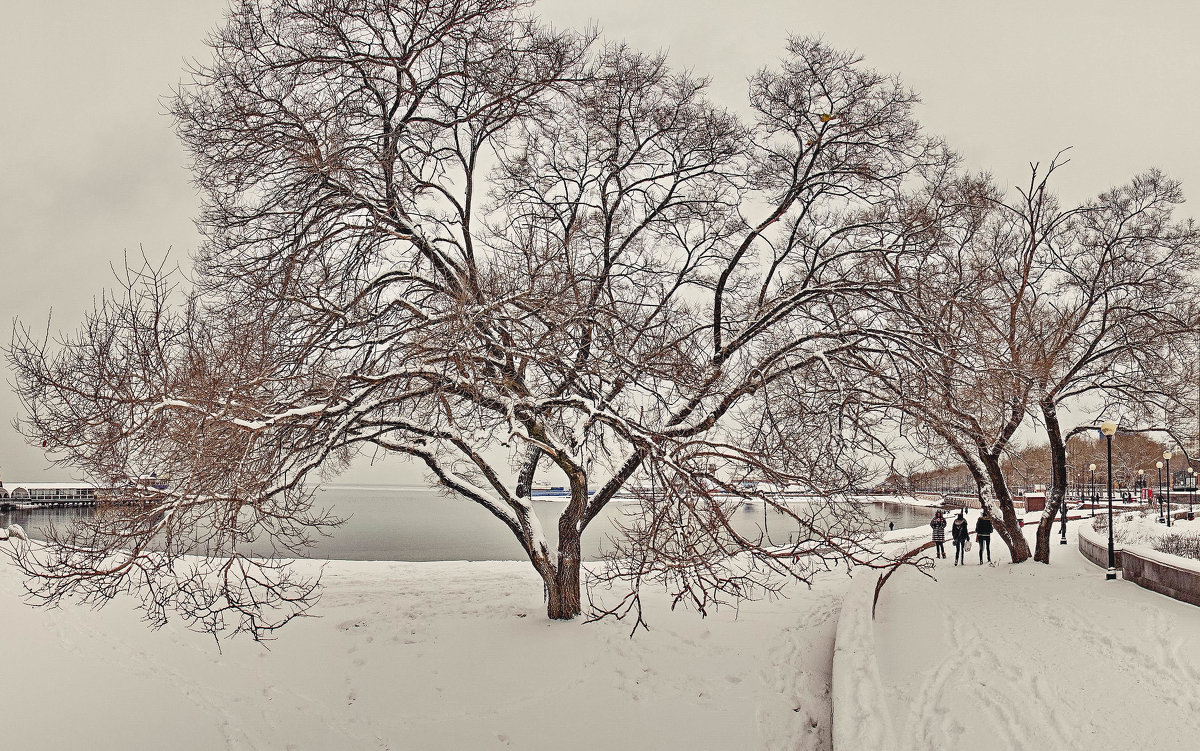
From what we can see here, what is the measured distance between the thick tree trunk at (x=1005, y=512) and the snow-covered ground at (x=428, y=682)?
6.74m

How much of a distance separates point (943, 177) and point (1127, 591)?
882 cm

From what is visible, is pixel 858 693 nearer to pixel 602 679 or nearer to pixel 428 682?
pixel 602 679

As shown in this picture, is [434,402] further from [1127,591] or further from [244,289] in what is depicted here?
[1127,591]

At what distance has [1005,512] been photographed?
18.1 m

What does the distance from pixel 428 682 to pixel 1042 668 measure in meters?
8.11

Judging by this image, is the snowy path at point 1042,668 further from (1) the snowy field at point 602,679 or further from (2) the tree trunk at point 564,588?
(2) the tree trunk at point 564,588

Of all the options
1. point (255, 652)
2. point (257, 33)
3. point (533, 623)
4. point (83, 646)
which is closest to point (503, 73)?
point (257, 33)

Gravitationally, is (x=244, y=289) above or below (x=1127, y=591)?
above

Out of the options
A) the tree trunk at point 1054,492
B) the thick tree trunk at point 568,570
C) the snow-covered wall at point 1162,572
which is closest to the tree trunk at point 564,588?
the thick tree trunk at point 568,570

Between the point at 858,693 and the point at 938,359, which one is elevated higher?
the point at 938,359

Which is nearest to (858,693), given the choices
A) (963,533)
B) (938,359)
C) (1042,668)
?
(1042,668)

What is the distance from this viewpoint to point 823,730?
9156mm

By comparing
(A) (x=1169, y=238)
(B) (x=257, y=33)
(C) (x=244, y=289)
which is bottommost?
(C) (x=244, y=289)

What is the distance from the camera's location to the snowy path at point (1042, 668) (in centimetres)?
766
